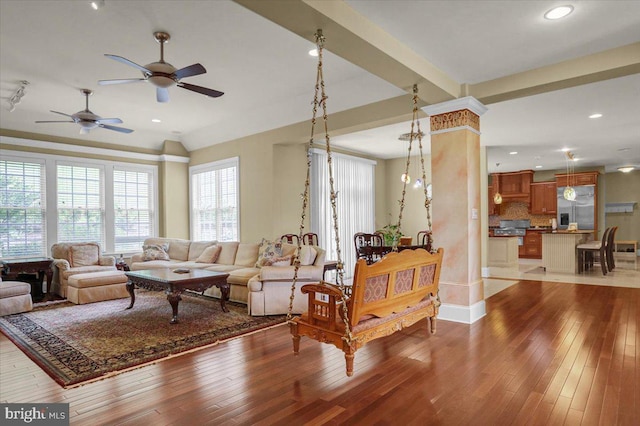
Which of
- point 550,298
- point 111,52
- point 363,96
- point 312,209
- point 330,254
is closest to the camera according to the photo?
point 111,52

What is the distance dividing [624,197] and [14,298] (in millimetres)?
16517

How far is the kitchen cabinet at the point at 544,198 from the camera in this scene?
40.3ft

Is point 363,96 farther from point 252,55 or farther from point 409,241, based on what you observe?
point 409,241

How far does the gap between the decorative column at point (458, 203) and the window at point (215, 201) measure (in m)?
4.44

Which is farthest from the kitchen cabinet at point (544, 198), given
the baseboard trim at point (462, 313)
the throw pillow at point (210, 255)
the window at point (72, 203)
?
the window at point (72, 203)

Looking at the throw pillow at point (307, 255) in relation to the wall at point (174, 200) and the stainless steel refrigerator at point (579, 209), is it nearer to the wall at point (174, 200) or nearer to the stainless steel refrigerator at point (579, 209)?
the wall at point (174, 200)

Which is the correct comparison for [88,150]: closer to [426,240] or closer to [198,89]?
[198,89]

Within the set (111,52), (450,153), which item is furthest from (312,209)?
(111,52)

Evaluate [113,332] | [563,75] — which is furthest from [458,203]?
[113,332]

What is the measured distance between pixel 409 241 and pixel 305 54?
4025 mm

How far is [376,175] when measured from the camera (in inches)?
395

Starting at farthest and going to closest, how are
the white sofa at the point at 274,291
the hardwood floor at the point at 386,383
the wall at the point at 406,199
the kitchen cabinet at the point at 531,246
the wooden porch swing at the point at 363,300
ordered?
the kitchen cabinet at the point at 531,246
the wall at the point at 406,199
the white sofa at the point at 274,291
the wooden porch swing at the point at 363,300
the hardwood floor at the point at 386,383

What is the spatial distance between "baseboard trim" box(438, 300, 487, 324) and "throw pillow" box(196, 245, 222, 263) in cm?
439

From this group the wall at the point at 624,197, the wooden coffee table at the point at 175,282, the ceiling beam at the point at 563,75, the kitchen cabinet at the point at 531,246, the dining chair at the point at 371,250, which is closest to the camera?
the ceiling beam at the point at 563,75
